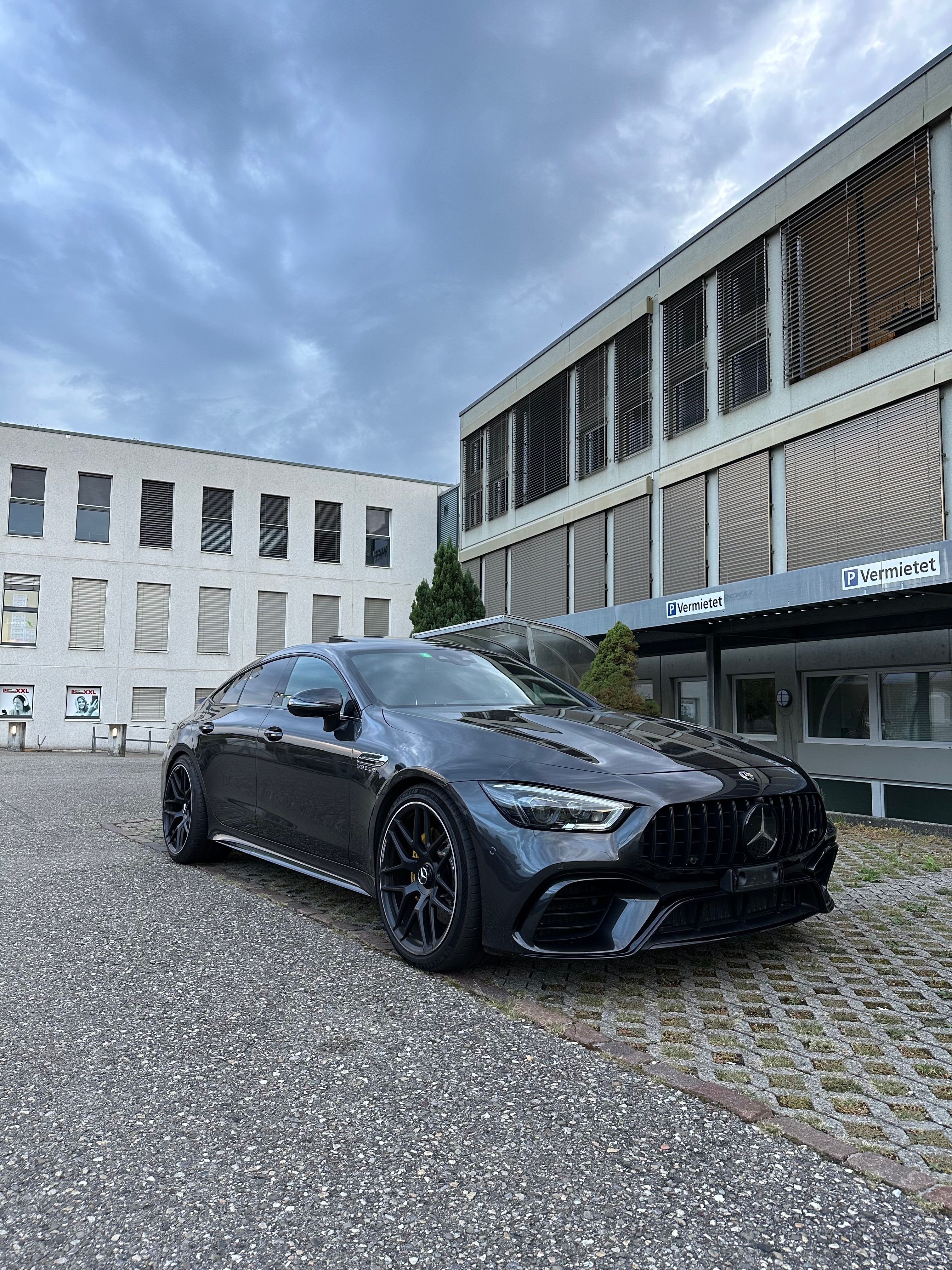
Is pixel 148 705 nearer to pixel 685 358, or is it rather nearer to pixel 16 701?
pixel 16 701

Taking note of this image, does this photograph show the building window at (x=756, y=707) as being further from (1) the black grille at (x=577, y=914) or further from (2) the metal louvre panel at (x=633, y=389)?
(1) the black grille at (x=577, y=914)

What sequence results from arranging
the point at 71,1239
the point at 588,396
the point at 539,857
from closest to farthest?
the point at 71,1239, the point at 539,857, the point at 588,396

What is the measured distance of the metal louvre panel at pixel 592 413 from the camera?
69.7 ft

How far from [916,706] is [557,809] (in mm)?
11503

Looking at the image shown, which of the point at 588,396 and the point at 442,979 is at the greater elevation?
the point at 588,396

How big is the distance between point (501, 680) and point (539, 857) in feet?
6.17

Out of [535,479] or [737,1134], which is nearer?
[737,1134]

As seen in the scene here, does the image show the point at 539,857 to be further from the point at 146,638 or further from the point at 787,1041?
the point at 146,638

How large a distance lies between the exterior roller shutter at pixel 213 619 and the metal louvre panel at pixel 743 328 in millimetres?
20268

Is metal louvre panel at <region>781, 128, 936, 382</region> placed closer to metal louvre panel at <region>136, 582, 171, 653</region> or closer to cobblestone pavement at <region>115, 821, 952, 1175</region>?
cobblestone pavement at <region>115, 821, 952, 1175</region>

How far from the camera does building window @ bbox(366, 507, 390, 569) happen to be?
3444cm

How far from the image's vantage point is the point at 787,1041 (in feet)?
9.98

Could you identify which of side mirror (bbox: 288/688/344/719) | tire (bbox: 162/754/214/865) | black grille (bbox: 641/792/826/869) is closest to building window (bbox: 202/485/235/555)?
tire (bbox: 162/754/214/865)

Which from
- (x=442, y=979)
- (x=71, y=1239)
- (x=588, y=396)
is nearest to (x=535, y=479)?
(x=588, y=396)
